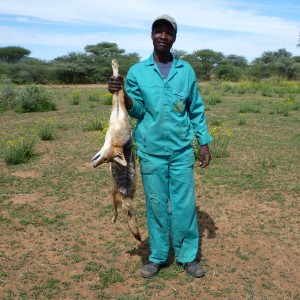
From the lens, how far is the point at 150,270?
10.2ft

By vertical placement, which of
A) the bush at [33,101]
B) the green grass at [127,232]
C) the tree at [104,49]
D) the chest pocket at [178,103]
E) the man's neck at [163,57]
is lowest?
the green grass at [127,232]

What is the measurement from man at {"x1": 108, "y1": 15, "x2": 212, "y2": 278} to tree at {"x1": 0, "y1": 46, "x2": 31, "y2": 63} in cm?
3881

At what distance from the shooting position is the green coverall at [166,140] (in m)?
2.80

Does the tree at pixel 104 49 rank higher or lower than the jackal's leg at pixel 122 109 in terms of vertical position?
higher

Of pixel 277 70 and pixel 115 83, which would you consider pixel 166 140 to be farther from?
pixel 277 70

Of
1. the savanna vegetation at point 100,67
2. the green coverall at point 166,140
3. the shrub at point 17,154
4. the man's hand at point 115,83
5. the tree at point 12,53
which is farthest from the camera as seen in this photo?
the tree at point 12,53

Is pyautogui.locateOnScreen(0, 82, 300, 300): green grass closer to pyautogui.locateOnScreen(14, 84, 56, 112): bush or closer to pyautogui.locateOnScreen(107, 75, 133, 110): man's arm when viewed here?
pyautogui.locateOnScreen(107, 75, 133, 110): man's arm

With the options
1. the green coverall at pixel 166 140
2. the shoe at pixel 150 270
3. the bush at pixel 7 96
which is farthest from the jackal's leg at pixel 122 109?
the bush at pixel 7 96

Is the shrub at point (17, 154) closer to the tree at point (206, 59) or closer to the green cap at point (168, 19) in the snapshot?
the green cap at point (168, 19)

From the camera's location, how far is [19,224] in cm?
409

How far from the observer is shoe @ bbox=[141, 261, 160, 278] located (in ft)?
10.2

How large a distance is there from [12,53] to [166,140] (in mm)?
39150

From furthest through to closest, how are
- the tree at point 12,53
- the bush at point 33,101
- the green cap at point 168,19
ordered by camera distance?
the tree at point 12,53 → the bush at point 33,101 → the green cap at point 168,19

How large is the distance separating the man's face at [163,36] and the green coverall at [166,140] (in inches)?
4.7
